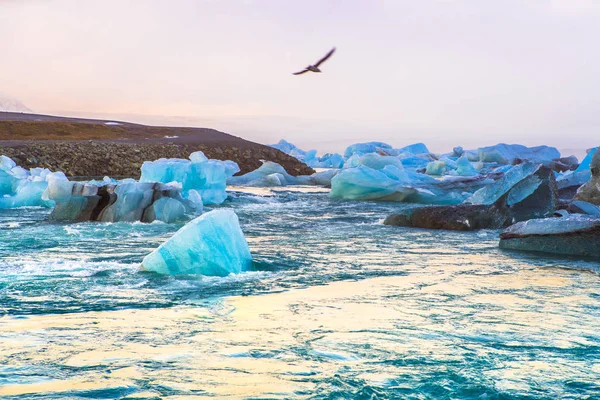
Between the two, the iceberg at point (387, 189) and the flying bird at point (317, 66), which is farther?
the iceberg at point (387, 189)

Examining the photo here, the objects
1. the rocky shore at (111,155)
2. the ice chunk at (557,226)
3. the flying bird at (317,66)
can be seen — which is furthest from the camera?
the rocky shore at (111,155)

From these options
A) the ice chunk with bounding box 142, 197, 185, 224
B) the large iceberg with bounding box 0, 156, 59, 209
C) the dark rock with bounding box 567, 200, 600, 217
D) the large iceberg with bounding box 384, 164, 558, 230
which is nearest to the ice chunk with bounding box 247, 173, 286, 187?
the large iceberg with bounding box 0, 156, 59, 209

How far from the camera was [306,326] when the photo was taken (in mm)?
4875

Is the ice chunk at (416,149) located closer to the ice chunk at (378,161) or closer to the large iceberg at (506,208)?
the ice chunk at (378,161)

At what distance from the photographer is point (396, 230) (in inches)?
427

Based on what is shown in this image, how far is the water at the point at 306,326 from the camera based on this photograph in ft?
12.2

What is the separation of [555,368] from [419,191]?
12542mm

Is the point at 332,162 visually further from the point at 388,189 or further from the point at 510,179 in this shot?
the point at 510,179

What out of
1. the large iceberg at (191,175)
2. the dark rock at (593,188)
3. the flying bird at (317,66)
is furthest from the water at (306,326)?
the large iceberg at (191,175)

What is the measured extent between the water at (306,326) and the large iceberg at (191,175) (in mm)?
5876

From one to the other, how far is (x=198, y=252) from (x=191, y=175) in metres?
8.31

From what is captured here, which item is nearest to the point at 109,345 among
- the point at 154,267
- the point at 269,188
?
the point at 154,267

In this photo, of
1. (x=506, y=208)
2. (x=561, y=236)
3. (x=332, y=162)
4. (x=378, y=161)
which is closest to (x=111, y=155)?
(x=378, y=161)

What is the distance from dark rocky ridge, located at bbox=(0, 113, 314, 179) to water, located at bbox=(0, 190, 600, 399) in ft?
70.6
